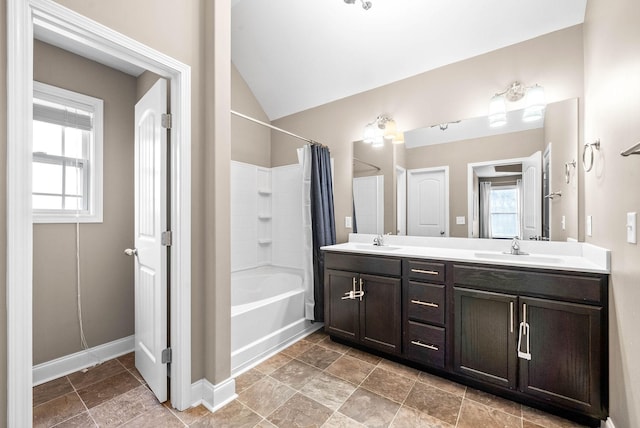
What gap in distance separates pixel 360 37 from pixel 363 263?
2080 mm

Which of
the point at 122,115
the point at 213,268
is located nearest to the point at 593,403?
the point at 213,268

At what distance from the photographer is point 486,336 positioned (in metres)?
1.81

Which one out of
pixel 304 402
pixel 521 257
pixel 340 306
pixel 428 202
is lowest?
pixel 304 402

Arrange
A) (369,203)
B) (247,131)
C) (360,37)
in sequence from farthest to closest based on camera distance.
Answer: (247,131) → (369,203) → (360,37)

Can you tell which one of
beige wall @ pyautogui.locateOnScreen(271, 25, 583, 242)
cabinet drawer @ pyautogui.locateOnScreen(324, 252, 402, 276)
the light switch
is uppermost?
beige wall @ pyautogui.locateOnScreen(271, 25, 583, 242)

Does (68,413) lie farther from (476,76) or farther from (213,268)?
(476,76)

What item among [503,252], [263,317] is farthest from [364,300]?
[503,252]

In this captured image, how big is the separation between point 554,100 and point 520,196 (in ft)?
2.37

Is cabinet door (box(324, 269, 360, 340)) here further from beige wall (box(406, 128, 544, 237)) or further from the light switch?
the light switch

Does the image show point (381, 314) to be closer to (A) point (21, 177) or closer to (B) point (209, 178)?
(B) point (209, 178)

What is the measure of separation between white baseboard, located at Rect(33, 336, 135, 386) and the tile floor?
8 centimetres

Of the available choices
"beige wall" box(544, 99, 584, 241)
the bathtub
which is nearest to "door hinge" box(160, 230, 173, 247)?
the bathtub

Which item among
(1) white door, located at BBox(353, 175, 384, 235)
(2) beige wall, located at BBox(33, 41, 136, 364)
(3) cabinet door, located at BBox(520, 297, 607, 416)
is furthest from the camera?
(1) white door, located at BBox(353, 175, 384, 235)

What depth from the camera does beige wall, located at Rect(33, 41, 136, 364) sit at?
2057 mm
